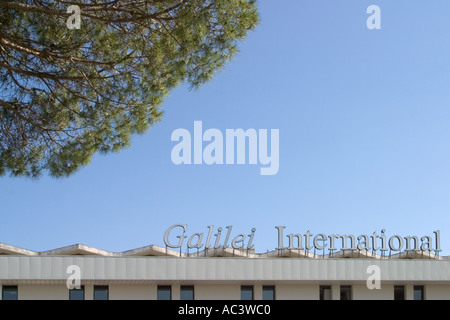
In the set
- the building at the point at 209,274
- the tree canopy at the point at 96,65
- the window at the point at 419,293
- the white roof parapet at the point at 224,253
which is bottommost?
the window at the point at 419,293

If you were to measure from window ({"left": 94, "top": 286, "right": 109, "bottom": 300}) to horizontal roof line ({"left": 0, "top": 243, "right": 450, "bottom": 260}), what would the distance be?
132 centimetres

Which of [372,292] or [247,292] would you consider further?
[372,292]

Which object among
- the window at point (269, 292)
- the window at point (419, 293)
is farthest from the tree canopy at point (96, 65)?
the window at point (419, 293)

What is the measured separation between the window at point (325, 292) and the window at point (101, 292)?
8.46 m

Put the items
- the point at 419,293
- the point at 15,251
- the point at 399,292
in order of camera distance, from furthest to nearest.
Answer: the point at 419,293 → the point at 399,292 → the point at 15,251

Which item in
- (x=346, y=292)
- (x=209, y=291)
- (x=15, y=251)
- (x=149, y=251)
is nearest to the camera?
(x=15, y=251)

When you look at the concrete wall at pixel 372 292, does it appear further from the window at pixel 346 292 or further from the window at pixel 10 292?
the window at pixel 10 292

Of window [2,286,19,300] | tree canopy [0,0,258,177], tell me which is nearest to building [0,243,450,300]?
window [2,286,19,300]

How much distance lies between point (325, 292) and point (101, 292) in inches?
349

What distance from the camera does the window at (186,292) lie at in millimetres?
29203

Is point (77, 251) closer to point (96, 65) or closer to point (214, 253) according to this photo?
point (214, 253)

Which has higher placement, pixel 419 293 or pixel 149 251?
pixel 149 251

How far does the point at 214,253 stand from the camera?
29.7 meters

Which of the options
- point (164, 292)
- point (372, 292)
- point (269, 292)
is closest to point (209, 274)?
point (164, 292)
